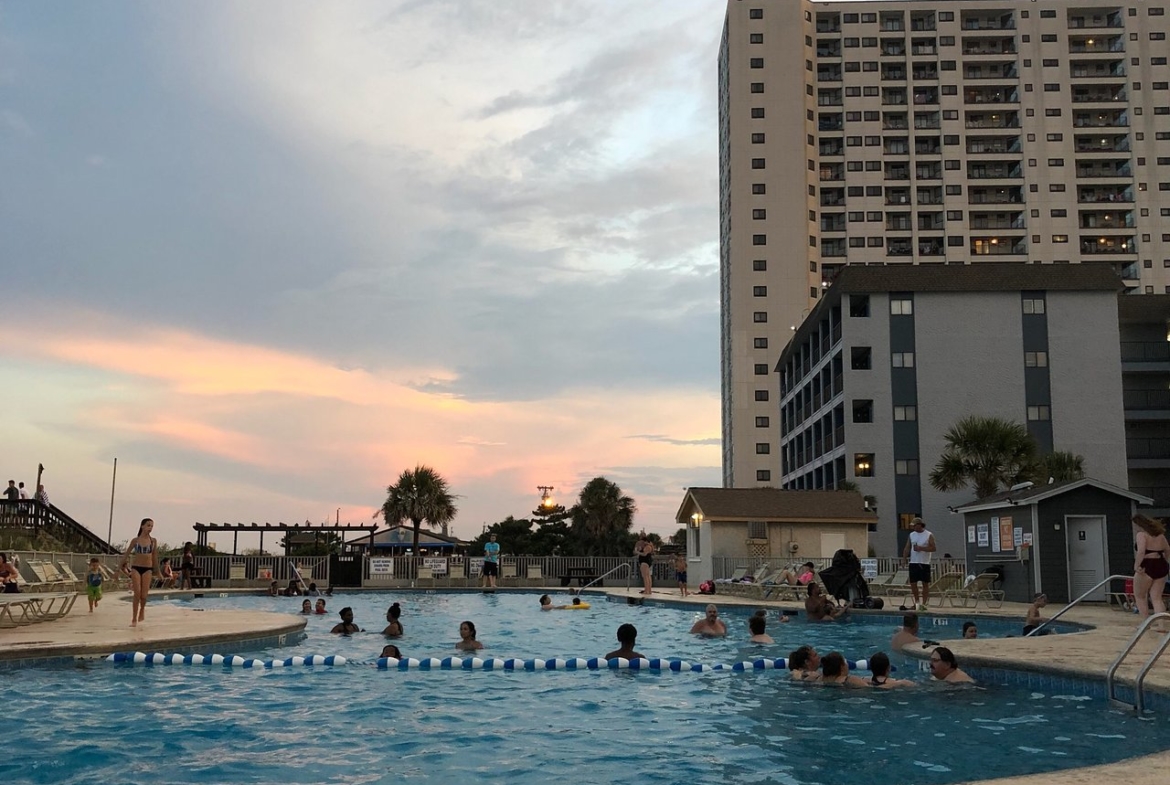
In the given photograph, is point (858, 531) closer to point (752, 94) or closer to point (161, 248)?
point (161, 248)

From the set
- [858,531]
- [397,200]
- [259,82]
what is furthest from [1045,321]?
[259,82]

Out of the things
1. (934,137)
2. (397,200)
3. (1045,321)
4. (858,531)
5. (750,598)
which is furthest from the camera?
(934,137)

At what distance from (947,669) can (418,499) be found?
40467mm

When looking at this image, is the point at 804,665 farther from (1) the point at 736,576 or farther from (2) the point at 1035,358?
(2) the point at 1035,358

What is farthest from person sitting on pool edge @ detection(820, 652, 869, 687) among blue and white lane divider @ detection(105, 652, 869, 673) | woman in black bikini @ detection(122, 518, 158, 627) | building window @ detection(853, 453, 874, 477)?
building window @ detection(853, 453, 874, 477)

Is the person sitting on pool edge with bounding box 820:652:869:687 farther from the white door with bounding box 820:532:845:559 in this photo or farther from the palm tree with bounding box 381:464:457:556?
the palm tree with bounding box 381:464:457:556

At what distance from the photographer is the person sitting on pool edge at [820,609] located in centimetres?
2003

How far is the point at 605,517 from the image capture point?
5997cm

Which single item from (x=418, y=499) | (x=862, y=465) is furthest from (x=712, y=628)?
(x=862, y=465)

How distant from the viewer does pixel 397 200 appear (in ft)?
101

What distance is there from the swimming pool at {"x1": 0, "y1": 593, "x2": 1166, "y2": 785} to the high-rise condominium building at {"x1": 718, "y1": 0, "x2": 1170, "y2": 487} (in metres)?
72.7

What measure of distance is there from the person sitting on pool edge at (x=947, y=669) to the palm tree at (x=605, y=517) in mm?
48609

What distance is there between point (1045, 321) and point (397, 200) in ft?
122

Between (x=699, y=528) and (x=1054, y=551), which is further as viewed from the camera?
(x=699, y=528)
